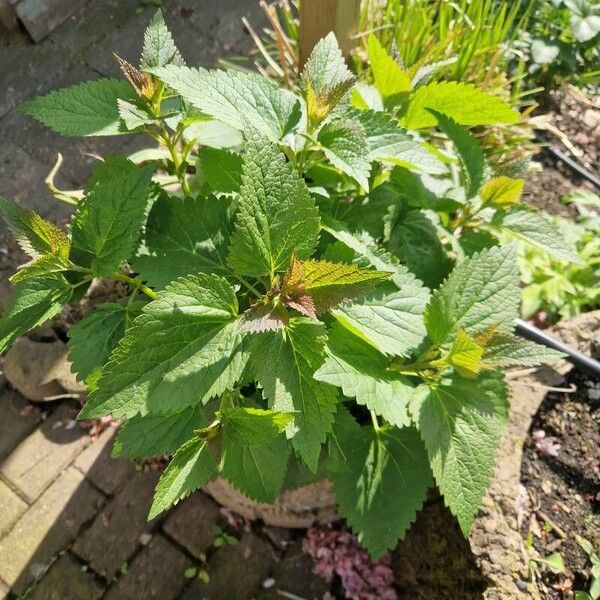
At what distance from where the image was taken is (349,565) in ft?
6.08

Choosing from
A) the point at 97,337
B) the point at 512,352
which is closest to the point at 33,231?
the point at 97,337

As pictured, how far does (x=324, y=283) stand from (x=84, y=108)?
2.00 ft

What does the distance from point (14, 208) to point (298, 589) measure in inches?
54.7

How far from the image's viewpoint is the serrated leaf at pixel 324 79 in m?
1.13

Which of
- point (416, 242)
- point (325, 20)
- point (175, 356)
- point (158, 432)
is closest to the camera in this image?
point (175, 356)

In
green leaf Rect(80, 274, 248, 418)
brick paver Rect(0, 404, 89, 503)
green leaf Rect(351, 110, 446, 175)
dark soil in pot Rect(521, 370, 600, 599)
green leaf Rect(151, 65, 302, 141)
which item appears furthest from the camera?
brick paver Rect(0, 404, 89, 503)

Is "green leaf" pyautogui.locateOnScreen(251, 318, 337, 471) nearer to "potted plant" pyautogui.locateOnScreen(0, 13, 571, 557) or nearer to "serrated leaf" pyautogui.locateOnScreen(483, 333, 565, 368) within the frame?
"potted plant" pyautogui.locateOnScreen(0, 13, 571, 557)

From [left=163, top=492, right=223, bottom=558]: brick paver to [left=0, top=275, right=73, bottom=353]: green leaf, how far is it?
3.30ft

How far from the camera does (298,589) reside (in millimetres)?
1878

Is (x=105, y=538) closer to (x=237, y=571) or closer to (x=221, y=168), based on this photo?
(x=237, y=571)

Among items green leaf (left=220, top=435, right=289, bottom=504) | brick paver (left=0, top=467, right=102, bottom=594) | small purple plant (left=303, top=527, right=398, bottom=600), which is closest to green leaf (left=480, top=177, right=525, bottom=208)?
green leaf (left=220, top=435, right=289, bottom=504)

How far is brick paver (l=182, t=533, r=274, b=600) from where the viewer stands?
186 cm

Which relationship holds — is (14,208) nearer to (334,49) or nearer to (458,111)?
(334,49)

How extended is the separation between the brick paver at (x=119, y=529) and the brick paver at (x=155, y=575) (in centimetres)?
4
